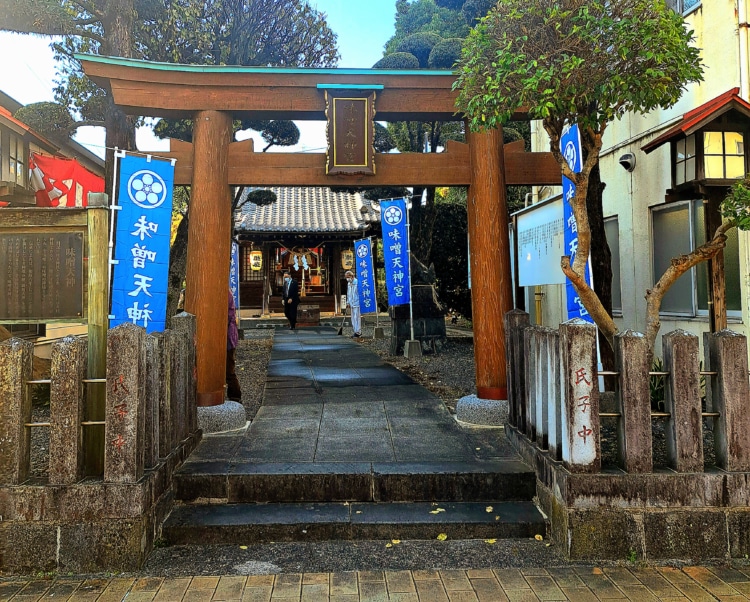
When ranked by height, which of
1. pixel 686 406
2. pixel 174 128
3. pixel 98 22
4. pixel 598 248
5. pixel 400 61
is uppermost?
pixel 400 61

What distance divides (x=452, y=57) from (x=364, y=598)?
38.6 ft

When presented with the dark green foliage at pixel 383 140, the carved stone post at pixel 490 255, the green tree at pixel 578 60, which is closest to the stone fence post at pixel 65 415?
the green tree at pixel 578 60

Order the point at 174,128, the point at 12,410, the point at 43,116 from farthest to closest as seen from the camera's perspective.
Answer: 1. the point at 174,128
2. the point at 43,116
3. the point at 12,410

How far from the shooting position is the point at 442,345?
44.4 feet

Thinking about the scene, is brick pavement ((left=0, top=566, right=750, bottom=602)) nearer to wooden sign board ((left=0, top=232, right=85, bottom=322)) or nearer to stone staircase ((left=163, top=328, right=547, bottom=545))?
stone staircase ((left=163, top=328, right=547, bottom=545))

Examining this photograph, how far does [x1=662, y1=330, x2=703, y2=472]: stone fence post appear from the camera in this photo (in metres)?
3.95

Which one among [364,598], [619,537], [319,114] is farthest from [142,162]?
[619,537]

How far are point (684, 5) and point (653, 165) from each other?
7.14 feet

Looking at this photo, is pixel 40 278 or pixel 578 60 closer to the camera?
pixel 578 60

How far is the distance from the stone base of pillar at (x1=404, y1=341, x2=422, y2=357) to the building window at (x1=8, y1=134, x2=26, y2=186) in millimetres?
9465

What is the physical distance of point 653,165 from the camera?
7.93 meters

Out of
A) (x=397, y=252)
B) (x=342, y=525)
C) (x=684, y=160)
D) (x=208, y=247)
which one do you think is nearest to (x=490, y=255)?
(x=684, y=160)

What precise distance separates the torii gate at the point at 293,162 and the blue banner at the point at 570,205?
0.33 metres

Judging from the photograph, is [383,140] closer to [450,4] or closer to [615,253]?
[450,4]
